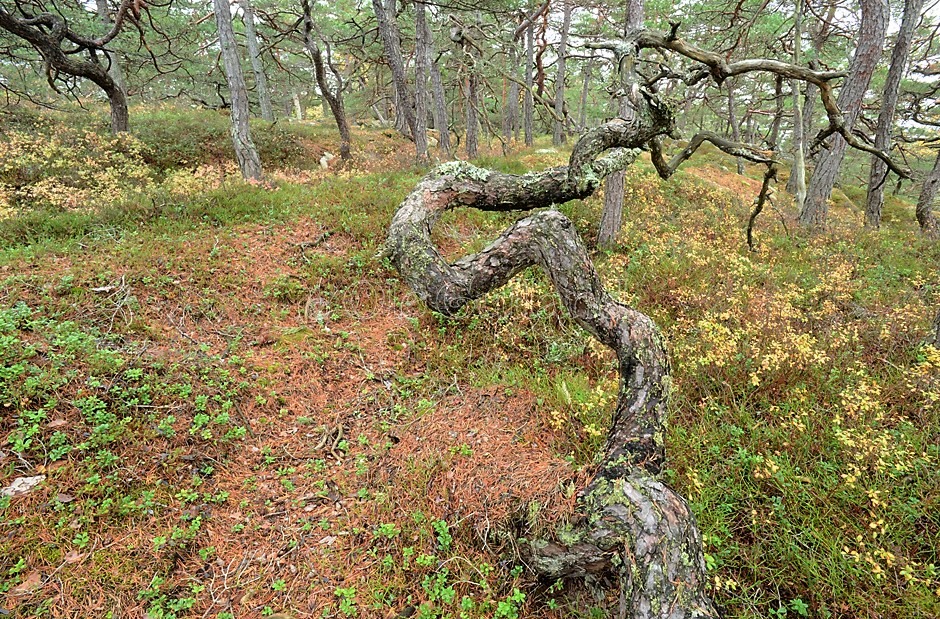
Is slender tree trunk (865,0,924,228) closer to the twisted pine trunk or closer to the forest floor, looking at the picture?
the forest floor

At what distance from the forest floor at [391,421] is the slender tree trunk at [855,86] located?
8.28 feet

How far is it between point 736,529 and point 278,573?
3.64 metres

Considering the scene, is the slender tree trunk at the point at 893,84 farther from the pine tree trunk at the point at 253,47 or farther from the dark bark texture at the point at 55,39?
the dark bark texture at the point at 55,39

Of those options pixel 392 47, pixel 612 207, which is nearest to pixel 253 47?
pixel 392 47

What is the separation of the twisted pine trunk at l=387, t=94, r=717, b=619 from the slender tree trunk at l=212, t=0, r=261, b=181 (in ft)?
30.0

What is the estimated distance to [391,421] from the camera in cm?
467

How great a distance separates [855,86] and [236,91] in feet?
46.2

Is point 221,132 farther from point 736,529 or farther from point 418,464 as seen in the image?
point 736,529

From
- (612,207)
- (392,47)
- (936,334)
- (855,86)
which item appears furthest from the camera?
(392,47)

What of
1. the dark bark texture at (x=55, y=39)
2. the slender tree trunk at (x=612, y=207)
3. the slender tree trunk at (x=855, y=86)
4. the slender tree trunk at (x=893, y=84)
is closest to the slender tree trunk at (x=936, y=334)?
the slender tree trunk at (x=612, y=207)

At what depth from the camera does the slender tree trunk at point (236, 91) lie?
9.59 m

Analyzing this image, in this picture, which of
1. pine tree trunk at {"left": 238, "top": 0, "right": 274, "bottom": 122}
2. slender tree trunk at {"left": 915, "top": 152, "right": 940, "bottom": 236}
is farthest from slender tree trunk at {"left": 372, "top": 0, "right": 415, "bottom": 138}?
slender tree trunk at {"left": 915, "top": 152, "right": 940, "bottom": 236}

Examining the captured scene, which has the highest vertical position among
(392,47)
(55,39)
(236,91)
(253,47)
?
(253,47)

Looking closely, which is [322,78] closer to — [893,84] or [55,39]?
[55,39]
